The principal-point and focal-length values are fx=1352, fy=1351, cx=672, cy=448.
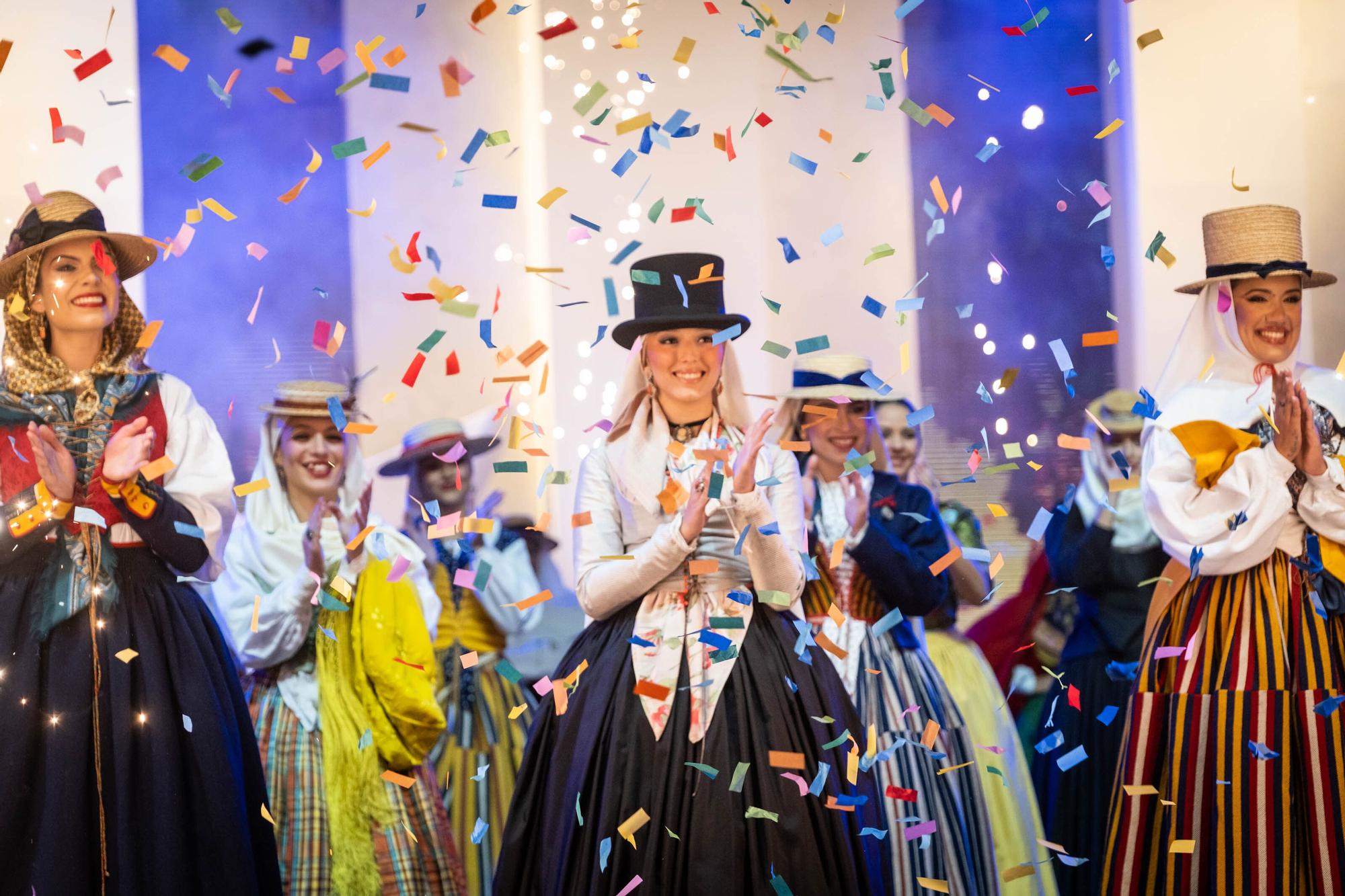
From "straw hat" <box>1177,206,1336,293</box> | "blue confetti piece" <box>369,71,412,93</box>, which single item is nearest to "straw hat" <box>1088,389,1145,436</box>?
"straw hat" <box>1177,206,1336,293</box>

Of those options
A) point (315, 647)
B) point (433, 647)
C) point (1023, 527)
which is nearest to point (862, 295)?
point (1023, 527)

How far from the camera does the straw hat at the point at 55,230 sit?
11.3 feet

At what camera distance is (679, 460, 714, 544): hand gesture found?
311 cm

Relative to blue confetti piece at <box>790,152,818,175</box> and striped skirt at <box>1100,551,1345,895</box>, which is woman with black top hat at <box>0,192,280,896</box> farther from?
striped skirt at <box>1100,551,1345,895</box>

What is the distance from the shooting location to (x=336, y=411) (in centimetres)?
362

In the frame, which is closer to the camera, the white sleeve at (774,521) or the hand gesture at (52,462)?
the white sleeve at (774,521)

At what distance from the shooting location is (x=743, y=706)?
312cm

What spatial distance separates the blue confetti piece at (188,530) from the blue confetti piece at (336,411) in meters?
0.45

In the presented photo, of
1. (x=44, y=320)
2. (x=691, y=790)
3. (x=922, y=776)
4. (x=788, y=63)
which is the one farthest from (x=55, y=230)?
(x=922, y=776)

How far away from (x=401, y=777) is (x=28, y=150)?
76.9 inches

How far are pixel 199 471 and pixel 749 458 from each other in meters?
1.45

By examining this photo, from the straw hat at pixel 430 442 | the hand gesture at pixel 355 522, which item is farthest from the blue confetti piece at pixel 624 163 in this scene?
the hand gesture at pixel 355 522

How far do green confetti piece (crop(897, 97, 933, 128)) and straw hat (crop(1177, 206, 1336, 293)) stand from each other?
802 mm

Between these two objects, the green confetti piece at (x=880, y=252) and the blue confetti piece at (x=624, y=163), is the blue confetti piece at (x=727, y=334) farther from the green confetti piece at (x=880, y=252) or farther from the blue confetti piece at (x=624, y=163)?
the blue confetti piece at (x=624, y=163)
